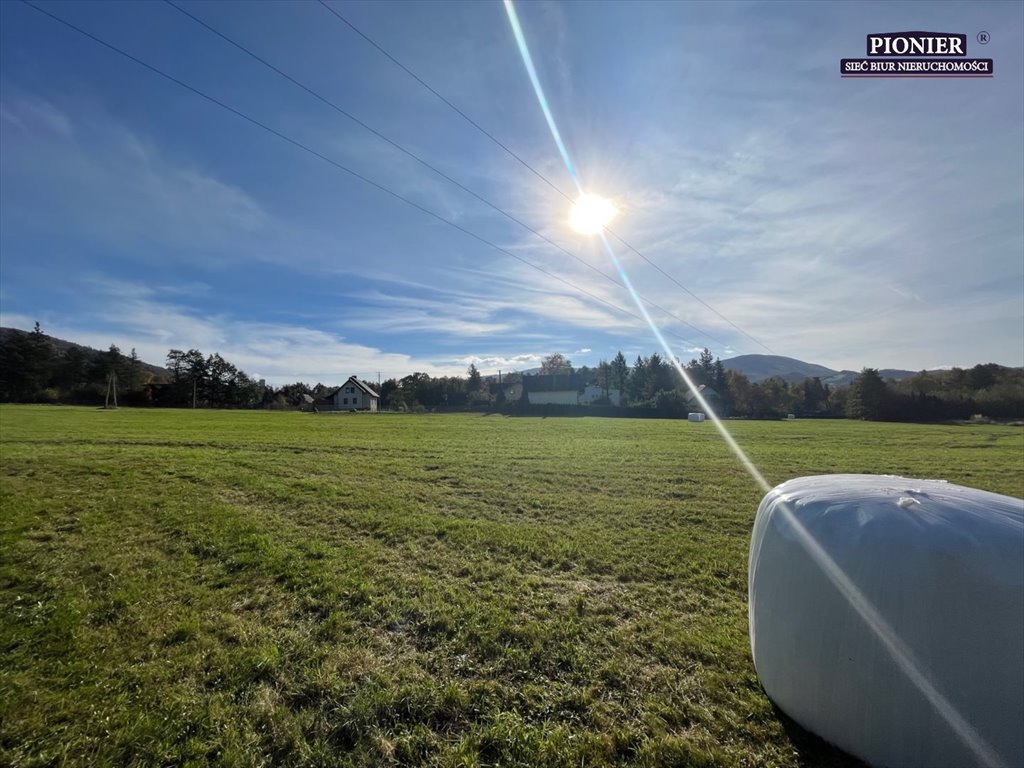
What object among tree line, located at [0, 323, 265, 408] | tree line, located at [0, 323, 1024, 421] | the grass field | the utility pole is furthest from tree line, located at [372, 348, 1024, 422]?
the grass field

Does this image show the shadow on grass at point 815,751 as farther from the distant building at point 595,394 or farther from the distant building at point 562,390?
the distant building at point 562,390

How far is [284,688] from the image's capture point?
3.36 m

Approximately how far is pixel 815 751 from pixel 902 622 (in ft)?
3.84

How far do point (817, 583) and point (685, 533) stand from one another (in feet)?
17.2

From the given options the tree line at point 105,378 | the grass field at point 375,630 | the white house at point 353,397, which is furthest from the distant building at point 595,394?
the grass field at point 375,630

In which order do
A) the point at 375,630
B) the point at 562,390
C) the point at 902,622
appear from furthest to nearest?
the point at 562,390
the point at 375,630
the point at 902,622

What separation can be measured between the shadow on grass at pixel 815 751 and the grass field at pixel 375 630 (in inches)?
0.6

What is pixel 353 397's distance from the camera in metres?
80.6

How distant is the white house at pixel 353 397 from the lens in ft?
262

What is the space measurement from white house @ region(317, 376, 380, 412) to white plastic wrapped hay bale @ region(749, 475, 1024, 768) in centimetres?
8058

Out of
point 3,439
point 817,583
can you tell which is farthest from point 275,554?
point 3,439

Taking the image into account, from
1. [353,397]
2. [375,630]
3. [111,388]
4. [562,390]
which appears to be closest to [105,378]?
[111,388]

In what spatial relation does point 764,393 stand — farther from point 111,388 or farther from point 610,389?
point 111,388

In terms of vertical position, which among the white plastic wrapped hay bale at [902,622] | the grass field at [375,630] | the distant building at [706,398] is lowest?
the grass field at [375,630]
